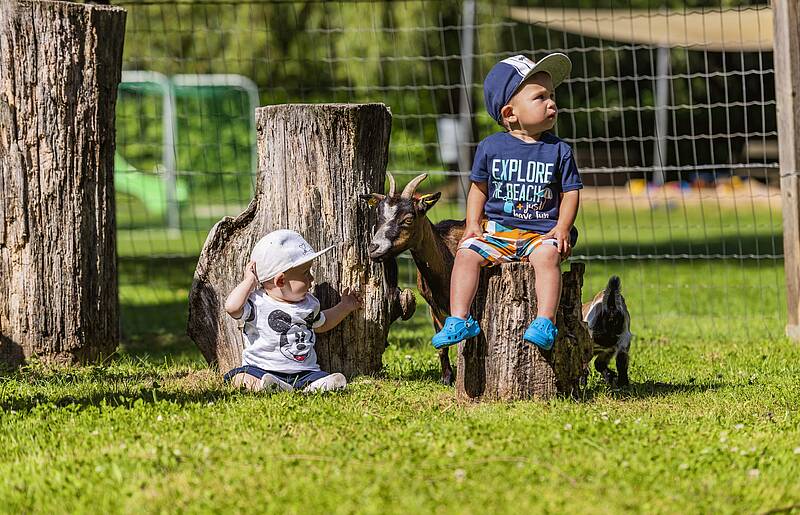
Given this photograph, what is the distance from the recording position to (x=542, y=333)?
17.3 feet

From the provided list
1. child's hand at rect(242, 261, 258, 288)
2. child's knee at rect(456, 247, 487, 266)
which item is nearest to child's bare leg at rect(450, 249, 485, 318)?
child's knee at rect(456, 247, 487, 266)

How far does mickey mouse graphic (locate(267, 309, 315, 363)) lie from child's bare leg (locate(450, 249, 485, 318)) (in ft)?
3.23

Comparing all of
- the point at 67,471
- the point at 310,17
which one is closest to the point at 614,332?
the point at 67,471

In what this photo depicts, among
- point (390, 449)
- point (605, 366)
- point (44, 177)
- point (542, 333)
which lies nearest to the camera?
point (390, 449)

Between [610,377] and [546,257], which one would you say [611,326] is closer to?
[610,377]

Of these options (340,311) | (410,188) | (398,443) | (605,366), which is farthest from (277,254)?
(605,366)

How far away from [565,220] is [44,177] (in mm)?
3300

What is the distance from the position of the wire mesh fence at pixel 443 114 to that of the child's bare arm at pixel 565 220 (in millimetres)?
5322

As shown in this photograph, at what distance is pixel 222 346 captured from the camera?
659cm

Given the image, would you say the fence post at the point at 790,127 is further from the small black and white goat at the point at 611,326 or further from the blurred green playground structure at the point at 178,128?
the blurred green playground structure at the point at 178,128

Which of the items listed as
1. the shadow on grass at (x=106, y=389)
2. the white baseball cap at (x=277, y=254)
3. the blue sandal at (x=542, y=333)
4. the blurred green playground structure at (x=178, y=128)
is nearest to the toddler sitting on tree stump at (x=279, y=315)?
the white baseball cap at (x=277, y=254)

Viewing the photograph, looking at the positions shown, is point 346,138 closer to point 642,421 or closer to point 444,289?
point 444,289

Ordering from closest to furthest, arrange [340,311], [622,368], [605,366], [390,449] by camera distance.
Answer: [390,449] < [340,311] < [622,368] < [605,366]

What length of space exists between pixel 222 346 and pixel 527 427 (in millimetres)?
2297
